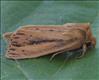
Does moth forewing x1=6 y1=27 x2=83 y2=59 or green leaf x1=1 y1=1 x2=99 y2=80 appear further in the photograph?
moth forewing x1=6 y1=27 x2=83 y2=59

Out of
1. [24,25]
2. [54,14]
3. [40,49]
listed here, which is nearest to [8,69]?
[40,49]

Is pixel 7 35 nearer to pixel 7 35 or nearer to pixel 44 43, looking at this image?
pixel 7 35

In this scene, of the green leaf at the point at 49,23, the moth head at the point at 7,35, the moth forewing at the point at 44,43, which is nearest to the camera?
the green leaf at the point at 49,23

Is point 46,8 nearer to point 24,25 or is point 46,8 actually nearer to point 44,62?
point 24,25

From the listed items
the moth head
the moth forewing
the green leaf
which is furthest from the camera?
the moth head

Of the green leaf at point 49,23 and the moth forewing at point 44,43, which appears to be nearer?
the green leaf at point 49,23
